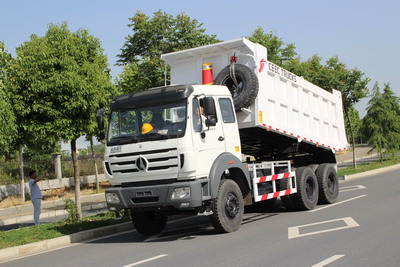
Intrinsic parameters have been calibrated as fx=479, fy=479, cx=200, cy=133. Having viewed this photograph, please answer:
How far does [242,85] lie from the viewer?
10.1 meters

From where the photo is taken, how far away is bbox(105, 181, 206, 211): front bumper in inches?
326

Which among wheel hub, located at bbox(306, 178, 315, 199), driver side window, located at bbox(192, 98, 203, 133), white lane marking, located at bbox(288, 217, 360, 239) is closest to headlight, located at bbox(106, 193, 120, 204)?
driver side window, located at bbox(192, 98, 203, 133)

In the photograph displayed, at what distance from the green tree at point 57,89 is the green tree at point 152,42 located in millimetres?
5585

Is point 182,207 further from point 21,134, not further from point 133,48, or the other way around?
point 133,48

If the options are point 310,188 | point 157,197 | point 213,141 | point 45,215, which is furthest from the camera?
point 45,215

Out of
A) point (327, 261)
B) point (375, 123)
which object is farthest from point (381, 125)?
point (327, 261)

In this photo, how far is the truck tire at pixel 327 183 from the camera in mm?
12414

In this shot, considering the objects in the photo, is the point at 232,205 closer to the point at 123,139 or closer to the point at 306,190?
the point at 123,139

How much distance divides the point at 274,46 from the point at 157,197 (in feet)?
56.9

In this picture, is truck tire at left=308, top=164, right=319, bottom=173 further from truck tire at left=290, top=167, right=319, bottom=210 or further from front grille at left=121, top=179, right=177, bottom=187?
front grille at left=121, top=179, right=177, bottom=187

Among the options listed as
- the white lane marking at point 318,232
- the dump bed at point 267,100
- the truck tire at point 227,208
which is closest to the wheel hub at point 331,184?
the dump bed at point 267,100

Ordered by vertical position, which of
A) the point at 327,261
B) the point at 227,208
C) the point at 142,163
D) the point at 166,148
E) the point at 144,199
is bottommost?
the point at 327,261

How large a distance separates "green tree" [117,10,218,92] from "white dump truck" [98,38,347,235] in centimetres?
830

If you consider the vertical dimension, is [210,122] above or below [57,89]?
below
